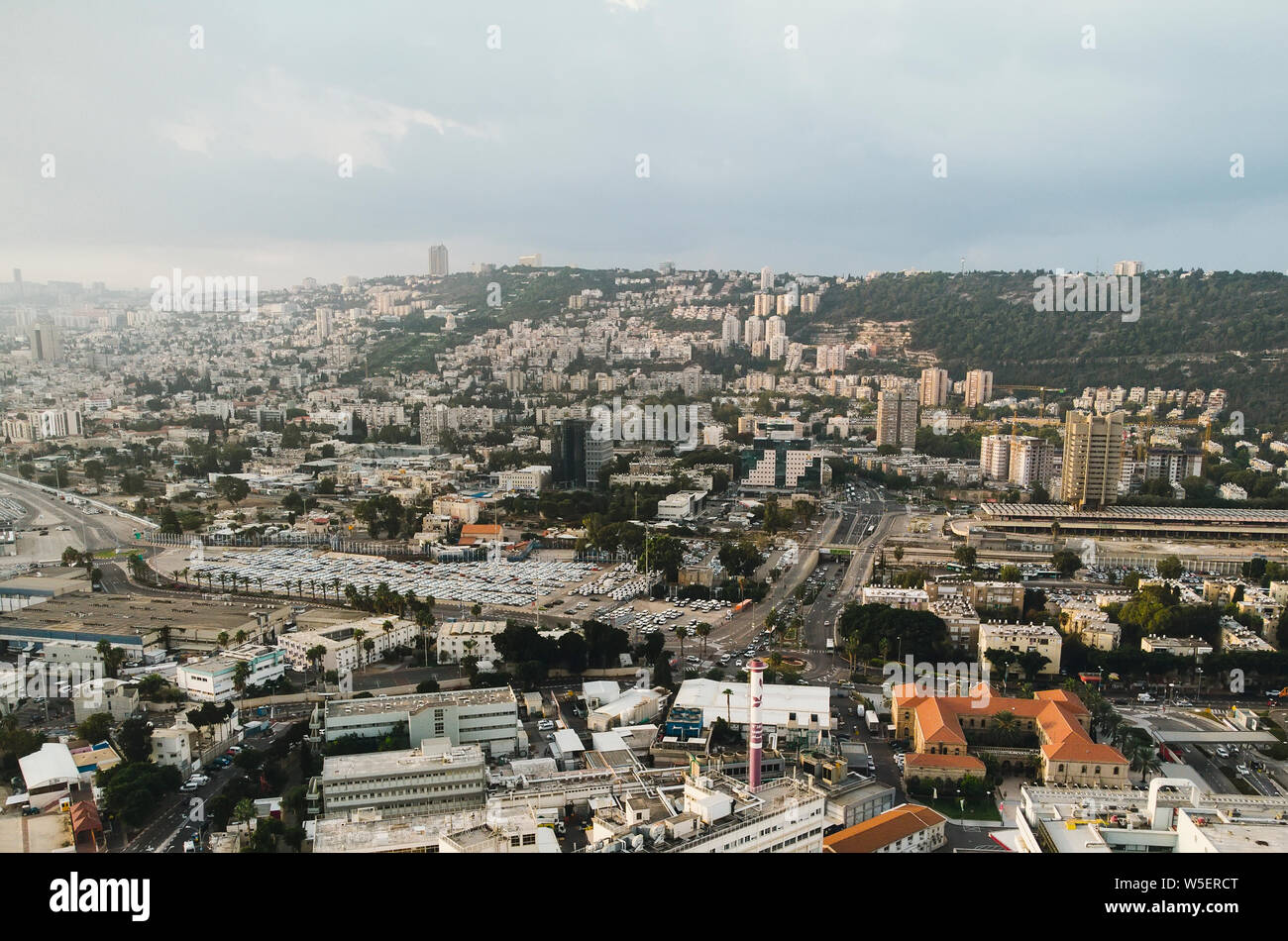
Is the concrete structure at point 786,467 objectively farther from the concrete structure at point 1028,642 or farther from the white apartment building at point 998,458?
the concrete structure at point 1028,642

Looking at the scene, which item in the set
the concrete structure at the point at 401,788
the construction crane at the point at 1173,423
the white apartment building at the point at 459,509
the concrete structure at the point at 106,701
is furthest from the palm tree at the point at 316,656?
the construction crane at the point at 1173,423

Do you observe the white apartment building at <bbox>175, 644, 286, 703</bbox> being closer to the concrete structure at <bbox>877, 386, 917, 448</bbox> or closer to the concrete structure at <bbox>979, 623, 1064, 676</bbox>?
the concrete structure at <bbox>979, 623, 1064, 676</bbox>

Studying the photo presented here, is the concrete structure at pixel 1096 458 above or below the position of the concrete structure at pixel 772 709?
above

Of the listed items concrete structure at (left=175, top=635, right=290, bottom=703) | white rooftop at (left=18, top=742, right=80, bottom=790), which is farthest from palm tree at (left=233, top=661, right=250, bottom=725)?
white rooftop at (left=18, top=742, right=80, bottom=790)

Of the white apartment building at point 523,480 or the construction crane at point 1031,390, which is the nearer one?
the white apartment building at point 523,480

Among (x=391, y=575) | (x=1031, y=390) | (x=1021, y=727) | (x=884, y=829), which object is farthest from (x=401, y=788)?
(x=1031, y=390)

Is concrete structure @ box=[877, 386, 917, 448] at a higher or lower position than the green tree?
higher

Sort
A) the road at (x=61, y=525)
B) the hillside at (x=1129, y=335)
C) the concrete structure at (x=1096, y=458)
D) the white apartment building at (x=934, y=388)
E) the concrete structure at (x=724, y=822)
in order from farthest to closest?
1. the white apartment building at (x=934, y=388)
2. the hillside at (x=1129, y=335)
3. the concrete structure at (x=1096, y=458)
4. the road at (x=61, y=525)
5. the concrete structure at (x=724, y=822)
